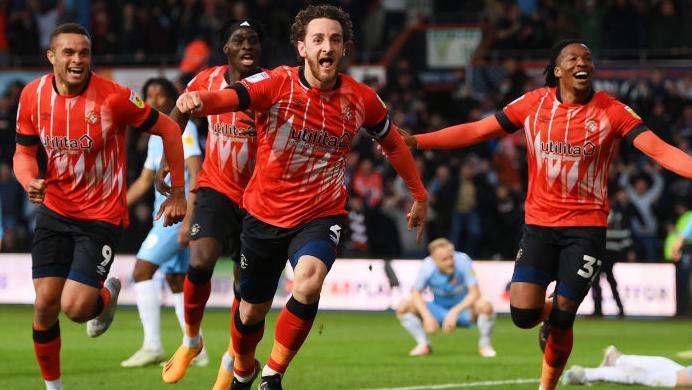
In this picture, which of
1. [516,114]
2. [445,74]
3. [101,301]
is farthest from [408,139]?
[445,74]

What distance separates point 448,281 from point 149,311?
12.8 ft

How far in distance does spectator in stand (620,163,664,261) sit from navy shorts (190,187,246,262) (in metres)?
11.4

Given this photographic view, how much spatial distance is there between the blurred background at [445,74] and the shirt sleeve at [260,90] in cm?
1159

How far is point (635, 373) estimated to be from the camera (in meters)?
11.0

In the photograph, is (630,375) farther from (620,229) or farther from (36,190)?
(620,229)

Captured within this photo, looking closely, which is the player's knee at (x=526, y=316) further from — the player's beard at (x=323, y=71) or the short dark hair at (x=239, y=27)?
the short dark hair at (x=239, y=27)

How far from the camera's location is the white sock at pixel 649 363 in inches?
427

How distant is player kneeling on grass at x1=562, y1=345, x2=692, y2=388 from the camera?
1073 centimetres

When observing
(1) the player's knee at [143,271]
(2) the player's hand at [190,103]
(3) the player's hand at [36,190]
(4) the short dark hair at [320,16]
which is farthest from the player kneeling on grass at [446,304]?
(2) the player's hand at [190,103]

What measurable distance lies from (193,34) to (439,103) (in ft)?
15.6

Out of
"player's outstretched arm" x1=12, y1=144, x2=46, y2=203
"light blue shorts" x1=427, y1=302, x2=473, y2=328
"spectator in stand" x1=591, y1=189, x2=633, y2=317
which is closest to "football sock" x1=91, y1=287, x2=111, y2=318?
"player's outstretched arm" x1=12, y1=144, x2=46, y2=203

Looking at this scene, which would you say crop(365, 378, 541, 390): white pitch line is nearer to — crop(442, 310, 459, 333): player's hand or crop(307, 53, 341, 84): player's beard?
crop(442, 310, 459, 333): player's hand

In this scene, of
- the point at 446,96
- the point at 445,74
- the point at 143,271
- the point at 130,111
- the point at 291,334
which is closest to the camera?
the point at 291,334

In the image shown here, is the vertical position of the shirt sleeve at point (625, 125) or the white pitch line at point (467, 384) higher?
the shirt sleeve at point (625, 125)
